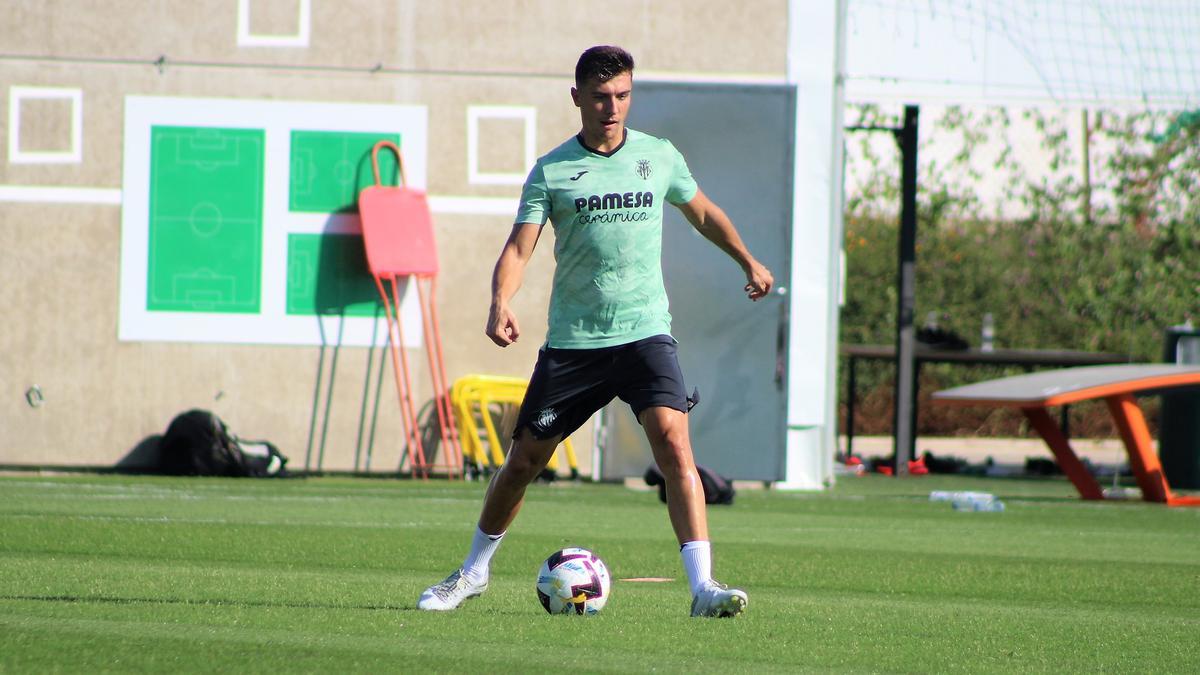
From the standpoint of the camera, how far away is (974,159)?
29797mm

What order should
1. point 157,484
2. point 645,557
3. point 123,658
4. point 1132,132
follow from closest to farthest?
point 123,658
point 645,557
point 157,484
point 1132,132

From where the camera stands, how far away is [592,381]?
596cm

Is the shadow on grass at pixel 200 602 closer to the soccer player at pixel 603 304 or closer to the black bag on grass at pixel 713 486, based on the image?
the soccer player at pixel 603 304

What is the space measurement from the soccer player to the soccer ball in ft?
0.99

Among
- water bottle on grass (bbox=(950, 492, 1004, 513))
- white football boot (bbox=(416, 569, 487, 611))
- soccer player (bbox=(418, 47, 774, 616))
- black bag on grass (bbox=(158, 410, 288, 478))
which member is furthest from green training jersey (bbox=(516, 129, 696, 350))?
black bag on grass (bbox=(158, 410, 288, 478))

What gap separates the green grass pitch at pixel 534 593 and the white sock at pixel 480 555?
0.51ft

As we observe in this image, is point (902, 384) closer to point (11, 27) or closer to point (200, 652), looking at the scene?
point (11, 27)

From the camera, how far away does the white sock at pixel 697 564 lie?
581 cm

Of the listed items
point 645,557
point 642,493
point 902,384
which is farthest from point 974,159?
point 645,557

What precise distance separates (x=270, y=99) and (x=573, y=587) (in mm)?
10267

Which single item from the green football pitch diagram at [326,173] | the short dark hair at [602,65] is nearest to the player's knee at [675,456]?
the short dark hair at [602,65]

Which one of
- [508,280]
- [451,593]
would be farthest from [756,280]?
[451,593]

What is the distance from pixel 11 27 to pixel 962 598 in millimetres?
11085

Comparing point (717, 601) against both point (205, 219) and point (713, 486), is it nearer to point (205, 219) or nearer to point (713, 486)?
point (713, 486)
